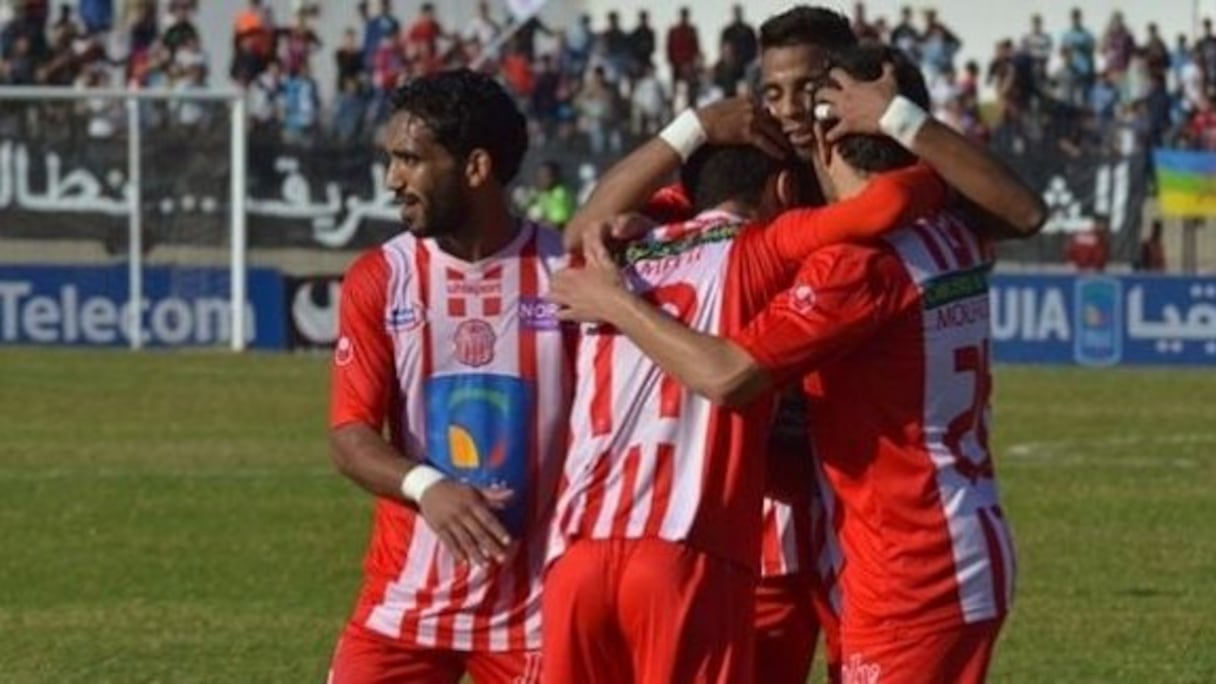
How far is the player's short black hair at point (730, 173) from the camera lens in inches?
295

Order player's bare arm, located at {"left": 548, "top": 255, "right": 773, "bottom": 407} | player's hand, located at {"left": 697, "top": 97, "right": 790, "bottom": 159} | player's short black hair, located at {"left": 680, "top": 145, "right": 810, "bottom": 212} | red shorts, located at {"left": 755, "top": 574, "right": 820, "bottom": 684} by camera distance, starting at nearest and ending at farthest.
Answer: player's bare arm, located at {"left": 548, "top": 255, "right": 773, "bottom": 407} → player's short black hair, located at {"left": 680, "top": 145, "right": 810, "bottom": 212} → player's hand, located at {"left": 697, "top": 97, "right": 790, "bottom": 159} → red shorts, located at {"left": 755, "top": 574, "right": 820, "bottom": 684}

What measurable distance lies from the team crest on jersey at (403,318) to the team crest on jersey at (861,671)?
1267 mm

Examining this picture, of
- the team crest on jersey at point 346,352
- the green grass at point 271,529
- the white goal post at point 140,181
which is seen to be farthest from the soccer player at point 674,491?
the white goal post at point 140,181

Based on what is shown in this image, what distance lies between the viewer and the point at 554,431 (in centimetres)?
775

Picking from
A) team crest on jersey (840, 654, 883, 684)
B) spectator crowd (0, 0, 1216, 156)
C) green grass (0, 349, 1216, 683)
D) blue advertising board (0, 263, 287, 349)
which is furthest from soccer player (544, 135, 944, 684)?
spectator crowd (0, 0, 1216, 156)

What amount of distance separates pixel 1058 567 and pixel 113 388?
46.2ft

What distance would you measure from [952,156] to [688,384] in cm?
76

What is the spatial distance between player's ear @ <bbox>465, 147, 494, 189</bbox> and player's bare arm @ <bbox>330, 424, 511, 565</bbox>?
0.60 m

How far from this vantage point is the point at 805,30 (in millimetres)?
7949

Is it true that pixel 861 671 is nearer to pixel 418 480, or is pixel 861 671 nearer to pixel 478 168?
pixel 418 480

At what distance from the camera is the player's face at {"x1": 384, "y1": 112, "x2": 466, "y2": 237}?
7625mm

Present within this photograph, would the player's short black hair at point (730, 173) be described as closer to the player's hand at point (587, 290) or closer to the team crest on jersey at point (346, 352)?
the player's hand at point (587, 290)

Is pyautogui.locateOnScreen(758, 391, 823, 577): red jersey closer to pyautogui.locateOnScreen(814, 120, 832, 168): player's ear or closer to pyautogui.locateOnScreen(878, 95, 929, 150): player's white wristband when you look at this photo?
pyautogui.locateOnScreen(814, 120, 832, 168): player's ear

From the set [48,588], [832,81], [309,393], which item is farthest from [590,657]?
[309,393]
